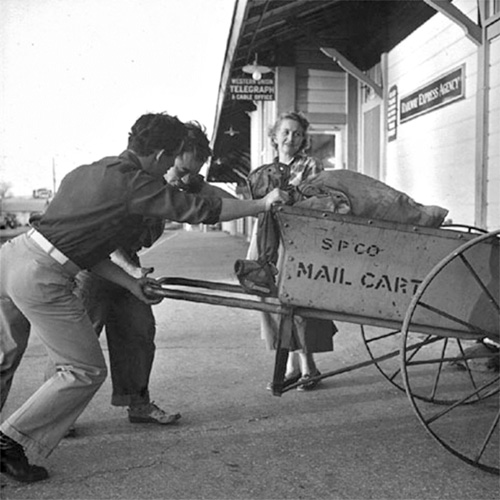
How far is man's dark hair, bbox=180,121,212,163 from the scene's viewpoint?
337 cm

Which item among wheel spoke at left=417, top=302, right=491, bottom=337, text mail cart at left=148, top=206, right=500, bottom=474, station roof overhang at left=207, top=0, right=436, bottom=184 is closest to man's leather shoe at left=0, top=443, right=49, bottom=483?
text mail cart at left=148, top=206, right=500, bottom=474

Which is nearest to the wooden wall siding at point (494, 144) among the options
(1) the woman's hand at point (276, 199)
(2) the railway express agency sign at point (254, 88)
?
(1) the woman's hand at point (276, 199)

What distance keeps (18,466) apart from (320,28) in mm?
7632

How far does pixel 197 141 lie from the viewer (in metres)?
3.42

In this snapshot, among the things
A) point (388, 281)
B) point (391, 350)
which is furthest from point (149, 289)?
point (391, 350)

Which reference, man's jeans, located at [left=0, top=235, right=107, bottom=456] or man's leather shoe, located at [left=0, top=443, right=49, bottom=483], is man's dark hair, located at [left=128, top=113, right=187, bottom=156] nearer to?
man's jeans, located at [left=0, top=235, right=107, bottom=456]

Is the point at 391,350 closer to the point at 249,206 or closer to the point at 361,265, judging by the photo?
the point at 361,265

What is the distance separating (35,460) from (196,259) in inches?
498

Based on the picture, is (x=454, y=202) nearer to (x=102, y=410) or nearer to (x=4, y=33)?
(x=102, y=410)

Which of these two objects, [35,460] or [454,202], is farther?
[454,202]

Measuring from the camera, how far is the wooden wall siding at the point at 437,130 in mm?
5918

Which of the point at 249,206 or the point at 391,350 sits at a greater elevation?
the point at 249,206

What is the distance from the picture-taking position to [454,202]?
625 centimetres

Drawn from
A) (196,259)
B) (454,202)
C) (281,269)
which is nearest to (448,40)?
(454,202)
